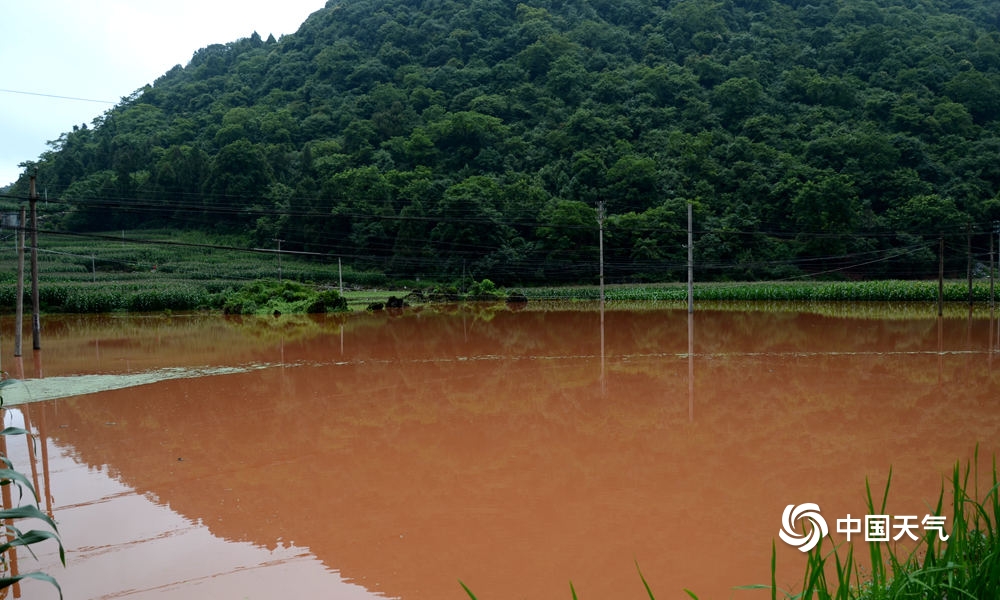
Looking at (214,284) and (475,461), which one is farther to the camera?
(214,284)

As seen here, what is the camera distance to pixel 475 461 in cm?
736

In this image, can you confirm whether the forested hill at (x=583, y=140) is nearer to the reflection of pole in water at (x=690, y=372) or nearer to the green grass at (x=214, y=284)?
the green grass at (x=214, y=284)

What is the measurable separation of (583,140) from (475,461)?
49.2m

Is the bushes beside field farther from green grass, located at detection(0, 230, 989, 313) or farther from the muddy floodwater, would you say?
the muddy floodwater

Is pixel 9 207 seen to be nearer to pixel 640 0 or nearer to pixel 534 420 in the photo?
pixel 534 420

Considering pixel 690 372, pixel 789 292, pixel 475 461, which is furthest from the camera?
pixel 789 292

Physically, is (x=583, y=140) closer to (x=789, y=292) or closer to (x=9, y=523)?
(x=789, y=292)

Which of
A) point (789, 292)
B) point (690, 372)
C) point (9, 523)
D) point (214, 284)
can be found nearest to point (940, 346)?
point (690, 372)

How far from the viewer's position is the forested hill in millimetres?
44156

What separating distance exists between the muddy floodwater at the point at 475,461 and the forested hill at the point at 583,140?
24.1 meters

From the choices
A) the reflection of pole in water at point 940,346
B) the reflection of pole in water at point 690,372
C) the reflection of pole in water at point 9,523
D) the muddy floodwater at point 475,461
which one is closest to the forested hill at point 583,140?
the reflection of pole in water at point 940,346

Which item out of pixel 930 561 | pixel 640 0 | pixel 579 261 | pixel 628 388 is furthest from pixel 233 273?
pixel 640 0

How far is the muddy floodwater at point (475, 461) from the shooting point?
479 centimetres

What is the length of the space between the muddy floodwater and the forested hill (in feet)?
79.0
